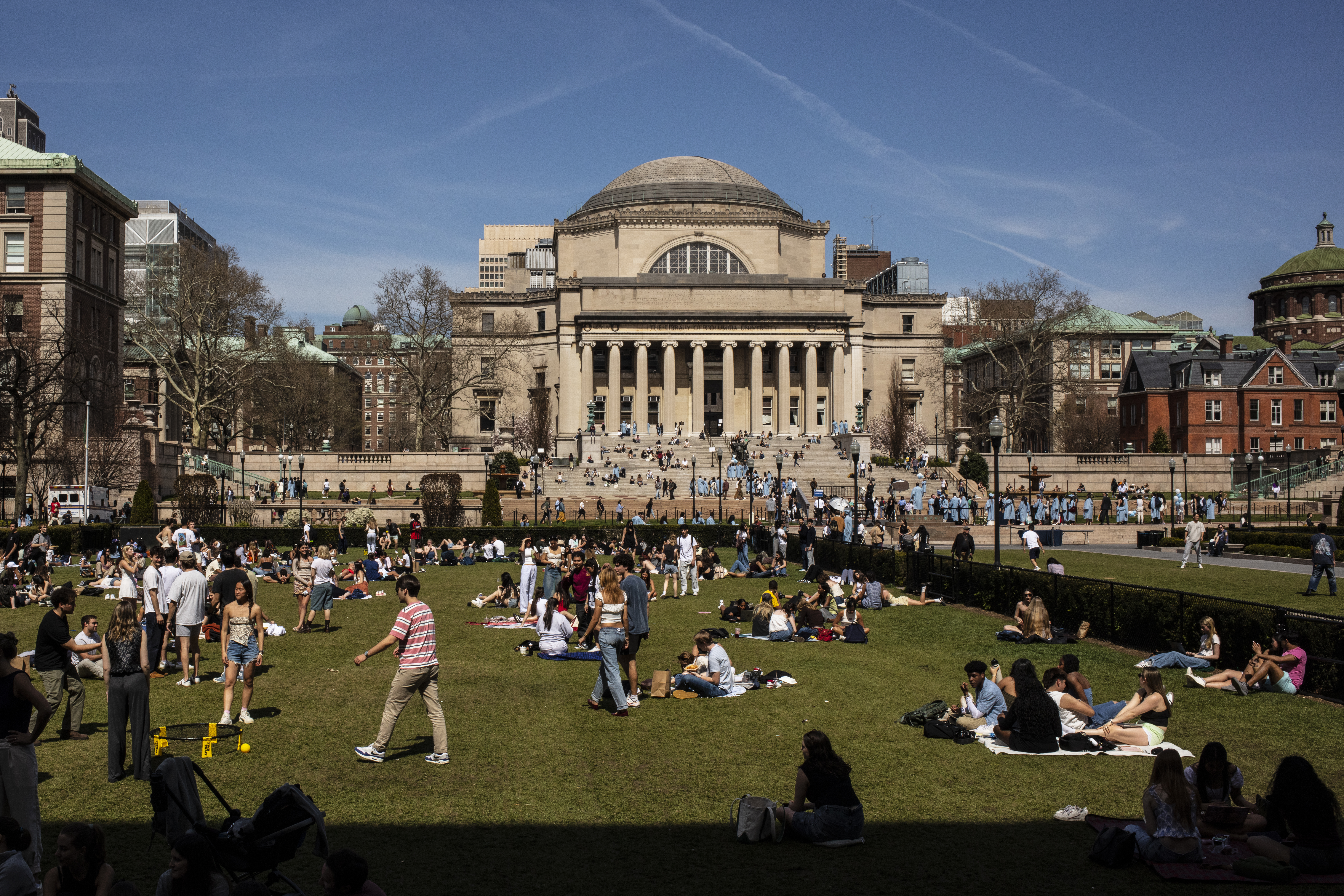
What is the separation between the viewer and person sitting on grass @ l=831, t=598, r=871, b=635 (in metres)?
20.2

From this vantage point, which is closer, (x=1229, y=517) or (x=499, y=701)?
(x=499, y=701)

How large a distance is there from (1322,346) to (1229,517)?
196ft

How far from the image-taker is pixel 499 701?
47.4 ft

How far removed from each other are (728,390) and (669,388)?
182 inches

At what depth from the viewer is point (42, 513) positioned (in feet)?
149

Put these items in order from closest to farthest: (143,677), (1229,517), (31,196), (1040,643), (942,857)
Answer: (942,857) → (143,677) → (1040,643) → (1229,517) → (31,196)

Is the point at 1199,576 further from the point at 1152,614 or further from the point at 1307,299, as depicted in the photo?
the point at 1307,299

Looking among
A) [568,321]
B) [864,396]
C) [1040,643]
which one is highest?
[568,321]

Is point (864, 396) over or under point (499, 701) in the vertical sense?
over

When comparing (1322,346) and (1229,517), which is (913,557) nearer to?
(1229,517)

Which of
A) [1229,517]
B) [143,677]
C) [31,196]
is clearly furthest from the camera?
[31,196]

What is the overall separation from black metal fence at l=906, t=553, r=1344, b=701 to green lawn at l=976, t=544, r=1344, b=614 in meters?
1.68

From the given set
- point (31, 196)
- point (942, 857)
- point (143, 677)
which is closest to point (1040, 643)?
point (942, 857)

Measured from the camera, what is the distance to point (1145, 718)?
41.7ft
